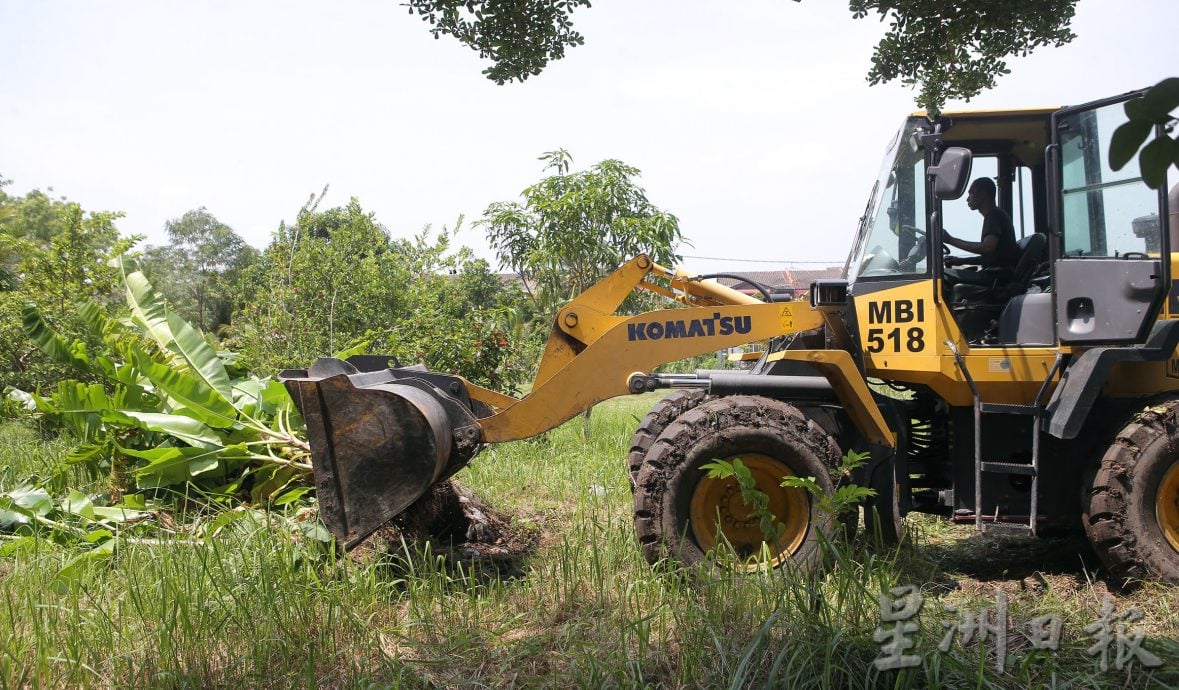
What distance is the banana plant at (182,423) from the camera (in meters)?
6.05

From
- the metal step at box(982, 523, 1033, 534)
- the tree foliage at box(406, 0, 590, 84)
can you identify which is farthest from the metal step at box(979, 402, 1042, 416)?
the tree foliage at box(406, 0, 590, 84)

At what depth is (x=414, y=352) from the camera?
31.9ft

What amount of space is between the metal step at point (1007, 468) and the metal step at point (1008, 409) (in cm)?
30

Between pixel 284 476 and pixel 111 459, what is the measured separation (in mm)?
1489

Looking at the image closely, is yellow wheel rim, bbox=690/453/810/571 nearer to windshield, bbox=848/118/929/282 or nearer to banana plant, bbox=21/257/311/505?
windshield, bbox=848/118/929/282

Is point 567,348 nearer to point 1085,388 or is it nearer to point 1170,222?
point 1085,388

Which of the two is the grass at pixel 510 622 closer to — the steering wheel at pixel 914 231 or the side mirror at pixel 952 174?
the steering wheel at pixel 914 231

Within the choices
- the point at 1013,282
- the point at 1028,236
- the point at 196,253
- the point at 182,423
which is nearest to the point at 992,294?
the point at 1013,282

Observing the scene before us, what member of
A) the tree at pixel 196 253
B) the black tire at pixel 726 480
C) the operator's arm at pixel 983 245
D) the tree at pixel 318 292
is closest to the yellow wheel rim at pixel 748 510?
the black tire at pixel 726 480

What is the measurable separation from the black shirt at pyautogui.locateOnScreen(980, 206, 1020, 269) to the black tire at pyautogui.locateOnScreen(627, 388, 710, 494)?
6.63 feet

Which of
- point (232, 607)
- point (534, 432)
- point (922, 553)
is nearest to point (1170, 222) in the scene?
point (922, 553)

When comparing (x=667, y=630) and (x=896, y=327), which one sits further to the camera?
(x=896, y=327)

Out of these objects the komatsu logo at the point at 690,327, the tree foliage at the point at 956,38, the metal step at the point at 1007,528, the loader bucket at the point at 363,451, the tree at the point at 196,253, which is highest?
the tree at the point at 196,253

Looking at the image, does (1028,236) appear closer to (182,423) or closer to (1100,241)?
(1100,241)
